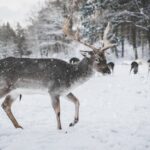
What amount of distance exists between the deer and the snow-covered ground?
1.63ft

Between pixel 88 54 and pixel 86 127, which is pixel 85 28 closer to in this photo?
pixel 88 54

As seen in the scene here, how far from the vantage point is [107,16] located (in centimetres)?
3575

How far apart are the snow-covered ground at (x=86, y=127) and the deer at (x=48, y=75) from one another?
1.63 ft

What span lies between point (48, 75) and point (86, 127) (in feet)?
4.21

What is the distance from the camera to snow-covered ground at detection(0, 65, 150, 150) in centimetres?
607

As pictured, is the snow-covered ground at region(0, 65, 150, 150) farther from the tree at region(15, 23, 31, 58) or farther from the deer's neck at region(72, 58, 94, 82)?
the tree at region(15, 23, 31, 58)

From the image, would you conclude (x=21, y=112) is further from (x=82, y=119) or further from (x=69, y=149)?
(x=69, y=149)

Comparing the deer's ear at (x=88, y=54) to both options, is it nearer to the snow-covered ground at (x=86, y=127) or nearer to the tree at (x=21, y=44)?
the snow-covered ground at (x=86, y=127)

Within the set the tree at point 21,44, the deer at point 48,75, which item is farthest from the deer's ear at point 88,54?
the tree at point 21,44

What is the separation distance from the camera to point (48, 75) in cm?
762

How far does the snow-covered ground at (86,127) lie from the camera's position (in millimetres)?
6068

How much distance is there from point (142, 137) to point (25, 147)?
200 cm

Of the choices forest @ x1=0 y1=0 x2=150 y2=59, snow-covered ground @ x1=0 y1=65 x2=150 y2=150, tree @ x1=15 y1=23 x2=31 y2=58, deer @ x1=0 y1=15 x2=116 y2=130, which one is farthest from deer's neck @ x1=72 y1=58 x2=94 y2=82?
tree @ x1=15 y1=23 x2=31 y2=58

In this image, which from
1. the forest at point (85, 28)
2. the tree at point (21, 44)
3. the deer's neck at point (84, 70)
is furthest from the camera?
the tree at point (21, 44)
